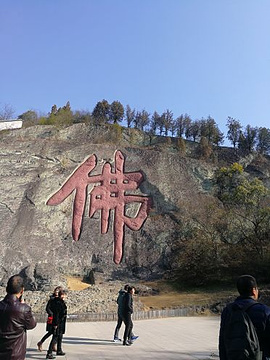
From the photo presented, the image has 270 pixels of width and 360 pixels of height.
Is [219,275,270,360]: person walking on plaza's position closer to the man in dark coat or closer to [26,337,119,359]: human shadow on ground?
the man in dark coat

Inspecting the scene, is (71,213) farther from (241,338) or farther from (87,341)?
(241,338)

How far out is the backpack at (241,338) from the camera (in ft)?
8.22

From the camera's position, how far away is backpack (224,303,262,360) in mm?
2506

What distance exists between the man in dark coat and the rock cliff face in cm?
1429

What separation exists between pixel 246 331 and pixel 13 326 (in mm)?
1857

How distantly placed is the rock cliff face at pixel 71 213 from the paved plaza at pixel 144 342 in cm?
754

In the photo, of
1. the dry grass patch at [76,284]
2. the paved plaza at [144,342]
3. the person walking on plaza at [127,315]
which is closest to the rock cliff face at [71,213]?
the dry grass patch at [76,284]

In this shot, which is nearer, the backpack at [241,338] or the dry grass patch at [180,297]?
the backpack at [241,338]

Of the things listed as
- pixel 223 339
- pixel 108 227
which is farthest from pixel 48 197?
pixel 223 339

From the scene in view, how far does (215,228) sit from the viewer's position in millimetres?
20797

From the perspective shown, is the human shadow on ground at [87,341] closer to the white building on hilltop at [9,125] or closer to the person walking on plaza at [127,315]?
the person walking on plaza at [127,315]

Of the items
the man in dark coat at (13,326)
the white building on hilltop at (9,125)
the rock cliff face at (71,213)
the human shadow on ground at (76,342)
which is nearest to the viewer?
the man in dark coat at (13,326)

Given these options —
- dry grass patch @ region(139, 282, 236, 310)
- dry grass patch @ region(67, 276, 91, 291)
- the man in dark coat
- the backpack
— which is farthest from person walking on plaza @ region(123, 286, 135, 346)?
dry grass patch @ region(67, 276, 91, 291)

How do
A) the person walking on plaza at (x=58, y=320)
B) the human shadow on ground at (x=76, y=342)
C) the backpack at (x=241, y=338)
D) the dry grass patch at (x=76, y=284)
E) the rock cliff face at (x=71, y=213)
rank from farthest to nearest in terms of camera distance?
1. the rock cliff face at (x=71, y=213)
2. the dry grass patch at (x=76, y=284)
3. the human shadow on ground at (x=76, y=342)
4. the person walking on plaza at (x=58, y=320)
5. the backpack at (x=241, y=338)
